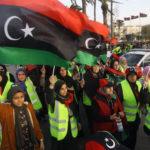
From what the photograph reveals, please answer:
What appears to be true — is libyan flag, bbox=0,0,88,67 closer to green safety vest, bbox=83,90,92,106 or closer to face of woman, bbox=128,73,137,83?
face of woman, bbox=128,73,137,83

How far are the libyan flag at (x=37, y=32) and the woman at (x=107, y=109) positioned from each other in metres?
0.89

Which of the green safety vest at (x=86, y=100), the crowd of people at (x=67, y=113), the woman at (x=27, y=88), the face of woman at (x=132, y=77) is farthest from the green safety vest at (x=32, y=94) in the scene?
Result: the face of woman at (x=132, y=77)

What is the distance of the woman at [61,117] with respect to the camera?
310 cm

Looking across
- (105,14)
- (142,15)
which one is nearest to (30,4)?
(105,14)

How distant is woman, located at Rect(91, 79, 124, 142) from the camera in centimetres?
334

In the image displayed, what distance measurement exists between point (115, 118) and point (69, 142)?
81 cm

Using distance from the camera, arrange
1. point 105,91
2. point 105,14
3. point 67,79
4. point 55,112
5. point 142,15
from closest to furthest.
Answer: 1. point 55,112
2. point 105,91
3. point 67,79
4. point 105,14
5. point 142,15

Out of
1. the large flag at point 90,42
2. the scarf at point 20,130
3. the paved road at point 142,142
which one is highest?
the large flag at point 90,42

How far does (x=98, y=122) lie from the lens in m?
3.46

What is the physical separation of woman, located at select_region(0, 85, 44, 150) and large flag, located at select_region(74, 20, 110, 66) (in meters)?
1.11

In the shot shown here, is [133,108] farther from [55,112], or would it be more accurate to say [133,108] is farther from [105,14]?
[105,14]

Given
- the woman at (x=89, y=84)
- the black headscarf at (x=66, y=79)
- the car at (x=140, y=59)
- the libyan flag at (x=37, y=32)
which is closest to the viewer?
the libyan flag at (x=37, y=32)

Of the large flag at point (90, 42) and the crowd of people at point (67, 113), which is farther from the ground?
the large flag at point (90, 42)

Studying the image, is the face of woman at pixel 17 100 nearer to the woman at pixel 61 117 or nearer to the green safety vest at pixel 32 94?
the woman at pixel 61 117
